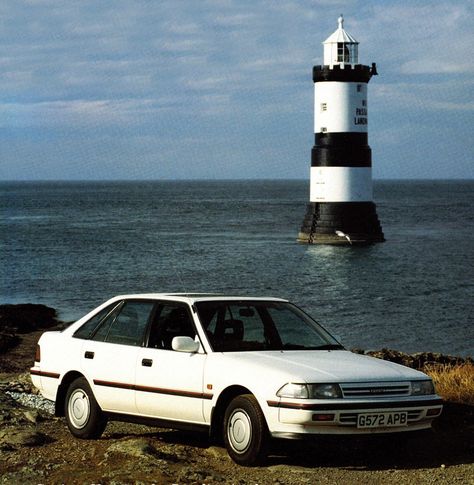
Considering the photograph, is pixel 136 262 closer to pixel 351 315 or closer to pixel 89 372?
pixel 351 315

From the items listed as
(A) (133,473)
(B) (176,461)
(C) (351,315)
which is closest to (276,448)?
(B) (176,461)

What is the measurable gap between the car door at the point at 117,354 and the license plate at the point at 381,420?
2.11 metres

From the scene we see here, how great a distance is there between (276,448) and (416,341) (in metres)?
23.6

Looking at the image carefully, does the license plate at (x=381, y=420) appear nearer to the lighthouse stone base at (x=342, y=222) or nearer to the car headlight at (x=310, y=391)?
the car headlight at (x=310, y=391)

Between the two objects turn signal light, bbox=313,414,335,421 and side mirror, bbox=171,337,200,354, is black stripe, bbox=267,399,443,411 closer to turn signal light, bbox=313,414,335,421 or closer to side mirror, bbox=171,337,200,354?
turn signal light, bbox=313,414,335,421

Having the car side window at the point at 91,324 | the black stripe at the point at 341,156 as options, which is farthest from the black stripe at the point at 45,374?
the black stripe at the point at 341,156

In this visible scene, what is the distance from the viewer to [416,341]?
107 ft

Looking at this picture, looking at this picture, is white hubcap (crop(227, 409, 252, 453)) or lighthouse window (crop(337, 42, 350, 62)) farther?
lighthouse window (crop(337, 42, 350, 62))

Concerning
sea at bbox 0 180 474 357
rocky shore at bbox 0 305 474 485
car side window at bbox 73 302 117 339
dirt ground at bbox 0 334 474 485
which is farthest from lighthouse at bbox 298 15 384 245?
car side window at bbox 73 302 117 339

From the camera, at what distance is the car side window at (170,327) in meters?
9.66

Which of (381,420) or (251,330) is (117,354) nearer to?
(251,330)

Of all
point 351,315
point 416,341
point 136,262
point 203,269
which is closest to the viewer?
point 416,341

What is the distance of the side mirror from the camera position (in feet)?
30.0

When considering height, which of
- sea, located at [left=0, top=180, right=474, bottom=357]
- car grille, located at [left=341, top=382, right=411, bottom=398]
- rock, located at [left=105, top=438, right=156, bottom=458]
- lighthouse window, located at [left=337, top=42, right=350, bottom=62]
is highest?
lighthouse window, located at [left=337, top=42, right=350, bottom=62]
